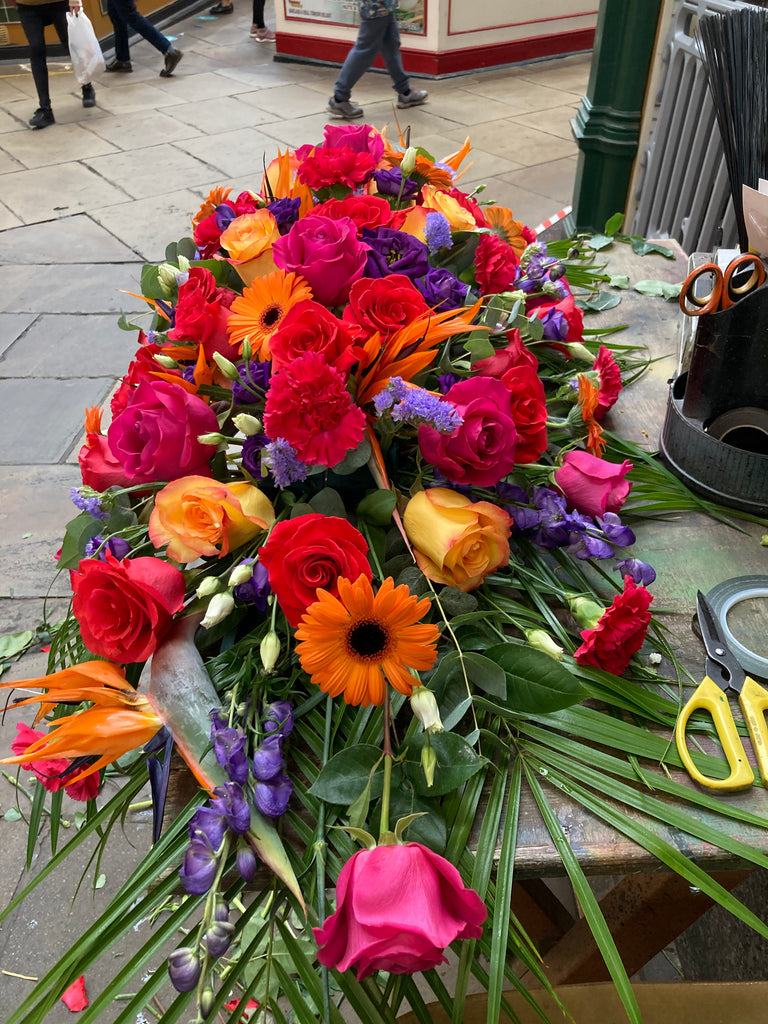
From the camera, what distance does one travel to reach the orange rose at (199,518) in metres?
0.70

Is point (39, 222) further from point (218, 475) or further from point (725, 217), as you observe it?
point (218, 475)

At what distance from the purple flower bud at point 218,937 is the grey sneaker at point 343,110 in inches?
214

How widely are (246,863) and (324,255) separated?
1.95 feet

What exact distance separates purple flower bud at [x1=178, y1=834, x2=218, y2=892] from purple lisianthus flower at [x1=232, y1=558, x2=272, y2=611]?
0.21 m

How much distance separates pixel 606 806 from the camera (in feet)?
2.11

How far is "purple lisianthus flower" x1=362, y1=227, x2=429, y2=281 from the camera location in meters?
0.90

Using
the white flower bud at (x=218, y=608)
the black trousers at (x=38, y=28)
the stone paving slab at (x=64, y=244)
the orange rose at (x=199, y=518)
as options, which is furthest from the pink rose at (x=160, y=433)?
the black trousers at (x=38, y=28)

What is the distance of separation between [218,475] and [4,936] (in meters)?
1.18

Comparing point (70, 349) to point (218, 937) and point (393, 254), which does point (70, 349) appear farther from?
point (218, 937)

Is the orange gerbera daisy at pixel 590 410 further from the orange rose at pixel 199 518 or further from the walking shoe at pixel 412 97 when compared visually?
the walking shoe at pixel 412 97

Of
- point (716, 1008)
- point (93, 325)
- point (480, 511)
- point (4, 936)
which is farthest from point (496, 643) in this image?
point (93, 325)

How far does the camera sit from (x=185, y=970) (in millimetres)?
536

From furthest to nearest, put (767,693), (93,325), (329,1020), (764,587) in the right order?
(93,325) < (764,587) < (767,693) < (329,1020)

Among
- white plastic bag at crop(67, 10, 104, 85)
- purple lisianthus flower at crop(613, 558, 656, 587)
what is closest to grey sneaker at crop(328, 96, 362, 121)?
white plastic bag at crop(67, 10, 104, 85)
